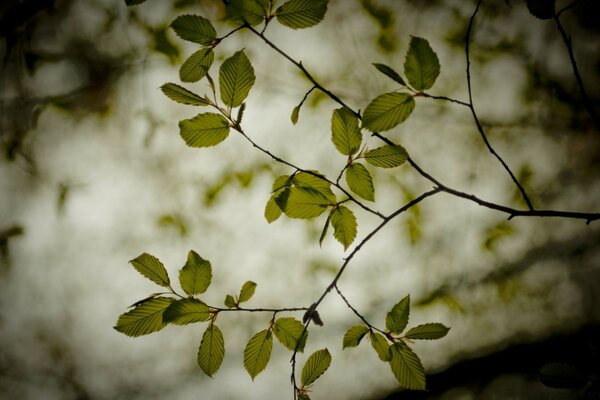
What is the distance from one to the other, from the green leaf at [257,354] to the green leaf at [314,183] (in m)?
0.26

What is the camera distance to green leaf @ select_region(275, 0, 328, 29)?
1.89 ft

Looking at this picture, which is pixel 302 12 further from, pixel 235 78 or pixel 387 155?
pixel 387 155

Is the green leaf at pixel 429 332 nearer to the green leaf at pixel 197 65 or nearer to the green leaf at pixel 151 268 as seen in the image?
the green leaf at pixel 151 268

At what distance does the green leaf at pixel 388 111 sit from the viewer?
1.89 feet

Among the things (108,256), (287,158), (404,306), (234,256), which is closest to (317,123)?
(287,158)

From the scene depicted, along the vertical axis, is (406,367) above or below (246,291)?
below

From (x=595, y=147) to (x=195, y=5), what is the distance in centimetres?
115

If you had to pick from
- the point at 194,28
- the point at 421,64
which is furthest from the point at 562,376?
the point at 194,28

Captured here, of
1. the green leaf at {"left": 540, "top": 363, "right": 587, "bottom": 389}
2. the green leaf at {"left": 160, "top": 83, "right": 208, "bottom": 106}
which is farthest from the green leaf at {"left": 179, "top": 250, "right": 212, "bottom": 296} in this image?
the green leaf at {"left": 540, "top": 363, "right": 587, "bottom": 389}

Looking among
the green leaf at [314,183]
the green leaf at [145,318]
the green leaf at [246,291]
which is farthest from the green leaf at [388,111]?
the green leaf at [145,318]

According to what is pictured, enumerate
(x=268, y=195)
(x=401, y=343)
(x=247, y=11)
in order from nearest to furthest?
(x=247, y=11), (x=401, y=343), (x=268, y=195)

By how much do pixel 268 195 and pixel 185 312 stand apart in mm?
459

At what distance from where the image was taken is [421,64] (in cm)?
56

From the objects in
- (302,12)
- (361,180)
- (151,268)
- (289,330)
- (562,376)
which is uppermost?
(302,12)
